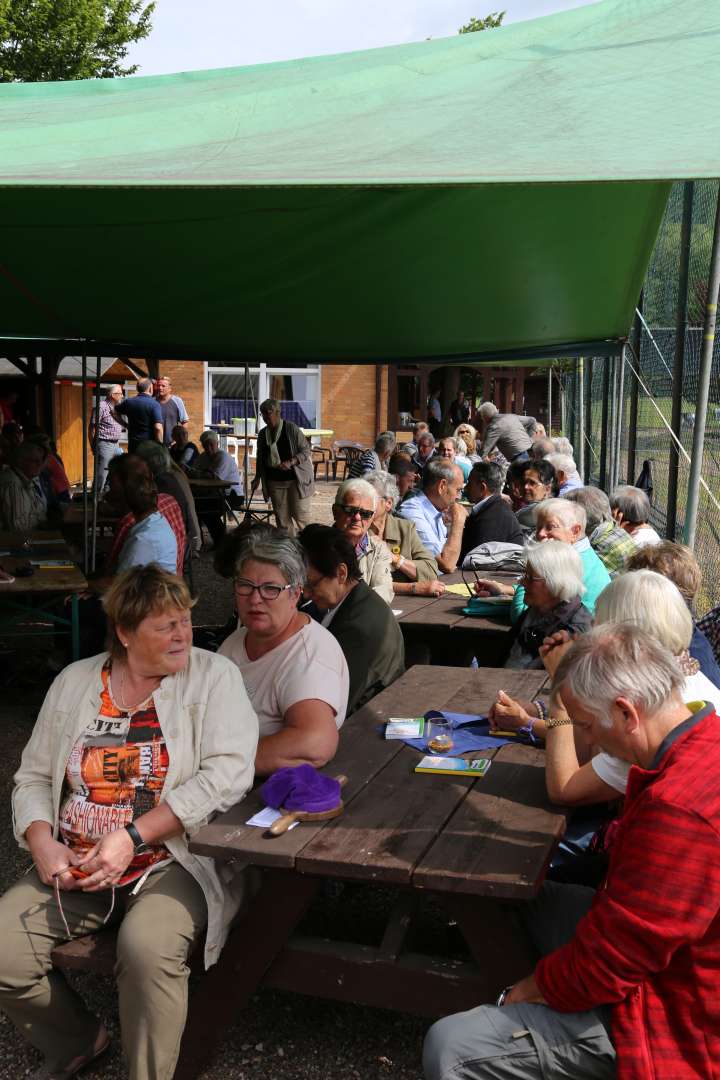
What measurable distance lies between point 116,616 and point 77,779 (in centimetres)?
40

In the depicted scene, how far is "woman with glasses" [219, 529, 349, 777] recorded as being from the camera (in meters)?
2.63

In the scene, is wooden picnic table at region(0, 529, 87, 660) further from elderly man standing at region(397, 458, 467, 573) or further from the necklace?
the necklace

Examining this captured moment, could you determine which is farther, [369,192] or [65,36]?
[65,36]

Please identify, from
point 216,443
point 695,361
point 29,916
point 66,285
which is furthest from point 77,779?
point 216,443

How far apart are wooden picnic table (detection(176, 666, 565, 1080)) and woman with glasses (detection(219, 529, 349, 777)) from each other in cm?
16

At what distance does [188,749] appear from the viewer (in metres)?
2.46

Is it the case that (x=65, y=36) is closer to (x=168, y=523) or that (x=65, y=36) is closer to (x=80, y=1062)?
(x=168, y=523)

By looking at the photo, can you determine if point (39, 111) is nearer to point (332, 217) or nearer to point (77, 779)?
point (332, 217)

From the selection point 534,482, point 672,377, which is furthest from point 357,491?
point 672,377

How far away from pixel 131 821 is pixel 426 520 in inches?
161

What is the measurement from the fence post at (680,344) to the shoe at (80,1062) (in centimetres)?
516

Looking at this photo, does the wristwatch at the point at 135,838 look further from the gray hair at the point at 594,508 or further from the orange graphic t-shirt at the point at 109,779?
the gray hair at the point at 594,508

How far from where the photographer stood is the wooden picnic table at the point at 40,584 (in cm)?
515

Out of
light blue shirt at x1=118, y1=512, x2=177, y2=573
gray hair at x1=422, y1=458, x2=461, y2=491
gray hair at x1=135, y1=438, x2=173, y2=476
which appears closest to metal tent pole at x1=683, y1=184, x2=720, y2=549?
gray hair at x1=422, y1=458, x2=461, y2=491
